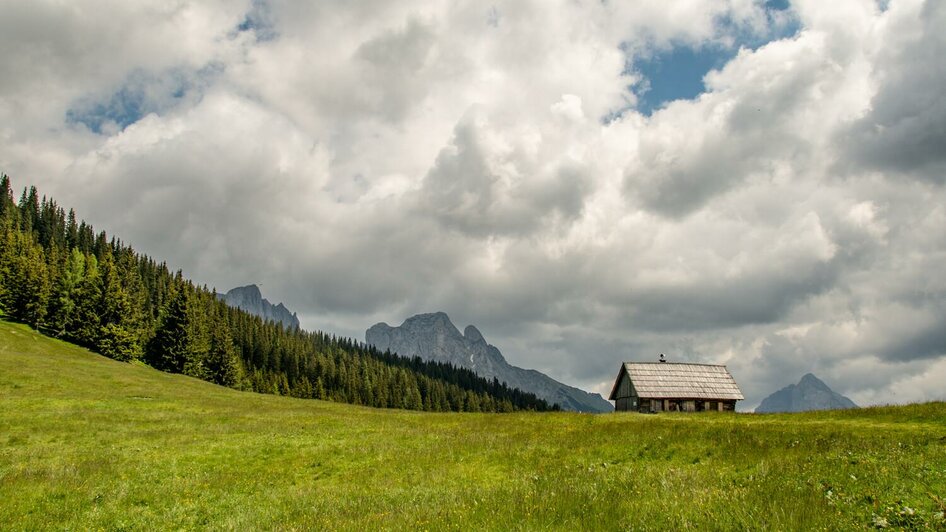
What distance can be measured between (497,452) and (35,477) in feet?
53.6

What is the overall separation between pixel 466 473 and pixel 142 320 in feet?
383

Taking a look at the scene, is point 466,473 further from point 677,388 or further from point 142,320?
point 142,320

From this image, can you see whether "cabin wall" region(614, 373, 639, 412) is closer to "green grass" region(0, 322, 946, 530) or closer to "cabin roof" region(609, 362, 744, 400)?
"cabin roof" region(609, 362, 744, 400)

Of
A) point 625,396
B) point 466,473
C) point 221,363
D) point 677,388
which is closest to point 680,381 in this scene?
point 677,388

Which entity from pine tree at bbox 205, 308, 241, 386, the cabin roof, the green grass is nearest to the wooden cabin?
the cabin roof

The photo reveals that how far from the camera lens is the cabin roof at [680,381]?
6669 cm

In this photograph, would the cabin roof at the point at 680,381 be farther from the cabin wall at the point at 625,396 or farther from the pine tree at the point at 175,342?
the pine tree at the point at 175,342

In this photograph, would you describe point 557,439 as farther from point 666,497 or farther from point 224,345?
point 224,345

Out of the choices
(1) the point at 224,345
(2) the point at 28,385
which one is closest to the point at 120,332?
(1) the point at 224,345

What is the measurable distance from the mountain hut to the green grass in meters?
31.9

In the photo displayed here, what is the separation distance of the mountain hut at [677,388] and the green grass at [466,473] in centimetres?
3187

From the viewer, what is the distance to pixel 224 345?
11031 cm

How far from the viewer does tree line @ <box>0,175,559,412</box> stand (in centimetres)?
9194

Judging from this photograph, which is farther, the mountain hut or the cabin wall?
the cabin wall
